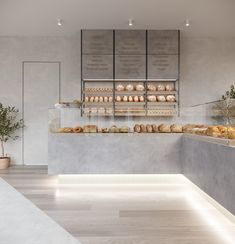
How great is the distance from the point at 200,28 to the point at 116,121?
3272 millimetres

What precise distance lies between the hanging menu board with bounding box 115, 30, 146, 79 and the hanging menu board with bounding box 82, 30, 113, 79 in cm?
15

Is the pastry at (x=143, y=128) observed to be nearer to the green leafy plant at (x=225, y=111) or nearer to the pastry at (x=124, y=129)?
the pastry at (x=124, y=129)

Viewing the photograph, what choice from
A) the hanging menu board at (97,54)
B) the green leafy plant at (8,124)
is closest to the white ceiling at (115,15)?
the hanging menu board at (97,54)

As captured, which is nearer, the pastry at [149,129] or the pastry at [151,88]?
the pastry at [149,129]

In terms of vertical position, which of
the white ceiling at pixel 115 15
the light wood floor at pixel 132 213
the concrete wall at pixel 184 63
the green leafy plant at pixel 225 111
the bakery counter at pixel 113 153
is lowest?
the light wood floor at pixel 132 213

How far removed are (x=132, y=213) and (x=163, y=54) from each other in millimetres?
4185

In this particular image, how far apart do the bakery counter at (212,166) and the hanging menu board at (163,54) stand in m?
2.48

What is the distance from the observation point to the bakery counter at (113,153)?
4648mm

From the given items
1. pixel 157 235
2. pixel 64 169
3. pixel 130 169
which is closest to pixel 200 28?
pixel 130 169

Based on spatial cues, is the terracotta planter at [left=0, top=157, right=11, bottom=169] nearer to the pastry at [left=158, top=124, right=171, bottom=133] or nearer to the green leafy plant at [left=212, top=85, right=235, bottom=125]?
the pastry at [left=158, top=124, right=171, bottom=133]

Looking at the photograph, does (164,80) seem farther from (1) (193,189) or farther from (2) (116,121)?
(1) (193,189)

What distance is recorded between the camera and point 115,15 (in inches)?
240

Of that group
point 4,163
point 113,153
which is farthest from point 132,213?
point 4,163

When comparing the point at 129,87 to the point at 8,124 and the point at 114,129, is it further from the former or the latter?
the point at 8,124
